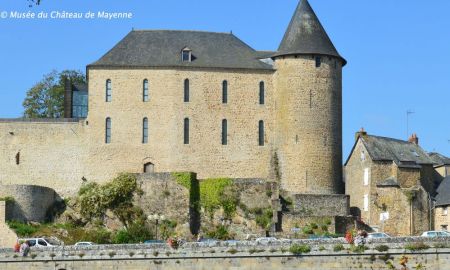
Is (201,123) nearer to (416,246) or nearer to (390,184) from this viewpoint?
(390,184)

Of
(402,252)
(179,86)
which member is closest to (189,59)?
(179,86)

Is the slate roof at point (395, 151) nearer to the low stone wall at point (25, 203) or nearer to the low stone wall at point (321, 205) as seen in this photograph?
the low stone wall at point (321, 205)

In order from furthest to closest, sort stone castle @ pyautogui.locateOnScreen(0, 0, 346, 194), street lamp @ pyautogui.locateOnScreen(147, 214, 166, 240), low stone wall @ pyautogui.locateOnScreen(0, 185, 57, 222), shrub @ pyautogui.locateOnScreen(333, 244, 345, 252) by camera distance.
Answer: stone castle @ pyautogui.locateOnScreen(0, 0, 346, 194) < low stone wall @ pyautogui.locateOnScreen(0, 185, 57, 222) < street lamp @ pyautogui.locateOnScreen(147, 214, 166, 240) < shrub @ pyautogui.locateOnScreen(333, 244, 345, 252)

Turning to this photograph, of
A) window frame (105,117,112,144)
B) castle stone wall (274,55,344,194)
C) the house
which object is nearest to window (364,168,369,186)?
the house

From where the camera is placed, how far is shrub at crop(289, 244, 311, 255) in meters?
39.4

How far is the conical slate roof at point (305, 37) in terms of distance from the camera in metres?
60.6

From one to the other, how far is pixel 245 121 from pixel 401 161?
29.0 feet

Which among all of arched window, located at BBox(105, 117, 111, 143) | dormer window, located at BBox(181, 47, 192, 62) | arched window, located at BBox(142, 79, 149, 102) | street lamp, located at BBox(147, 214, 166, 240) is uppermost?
dormer window, located at BBox(181, 47, 192, 62)

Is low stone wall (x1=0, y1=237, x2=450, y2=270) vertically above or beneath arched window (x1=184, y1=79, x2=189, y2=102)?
beneath

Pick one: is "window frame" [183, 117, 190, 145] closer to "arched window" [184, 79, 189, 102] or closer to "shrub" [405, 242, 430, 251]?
"arched window" [184, 79, 189, 102]

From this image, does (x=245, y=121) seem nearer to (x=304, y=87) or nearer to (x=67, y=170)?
(x=304, y=87)

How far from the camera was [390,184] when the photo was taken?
57.6m

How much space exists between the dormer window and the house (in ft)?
33.2

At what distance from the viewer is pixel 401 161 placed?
58406 mm
